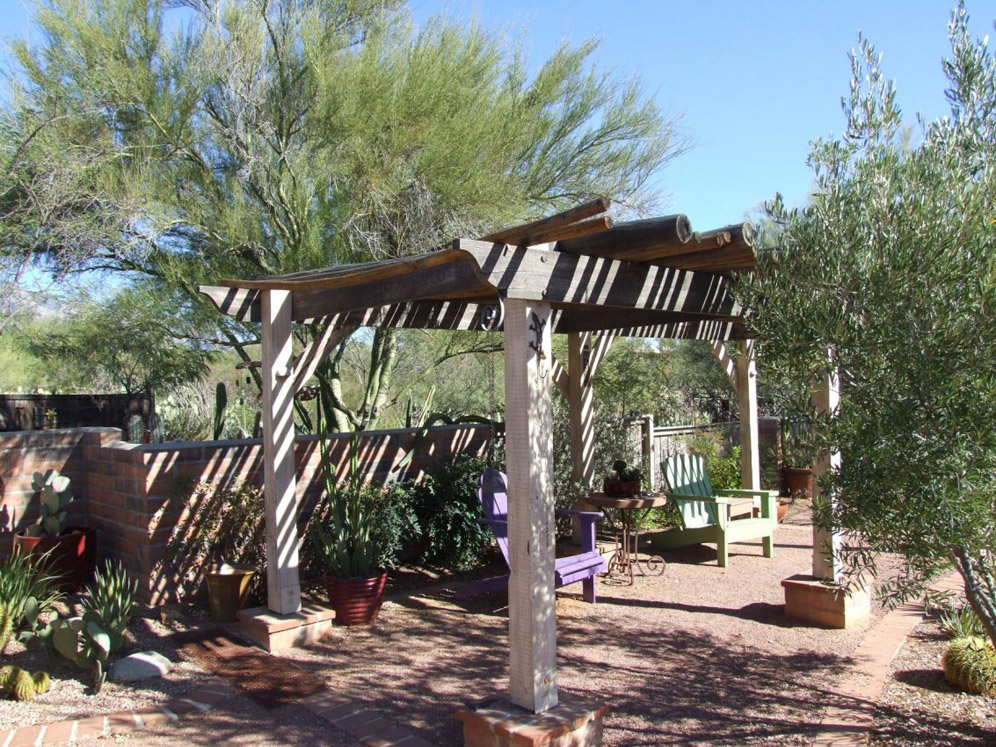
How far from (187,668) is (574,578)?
7.95 feet

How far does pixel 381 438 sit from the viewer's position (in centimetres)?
652

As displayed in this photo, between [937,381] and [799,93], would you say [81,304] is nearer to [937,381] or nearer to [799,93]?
[799,93]

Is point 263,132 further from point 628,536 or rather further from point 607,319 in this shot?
point 628,536

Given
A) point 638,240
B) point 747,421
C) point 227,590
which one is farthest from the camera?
point 747,421

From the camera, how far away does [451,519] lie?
21.1ft

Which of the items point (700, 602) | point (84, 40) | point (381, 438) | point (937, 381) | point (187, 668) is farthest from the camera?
point (84, 40)

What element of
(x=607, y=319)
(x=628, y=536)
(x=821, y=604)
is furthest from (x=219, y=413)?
(x=821, y=604)

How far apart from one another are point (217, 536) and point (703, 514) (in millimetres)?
3966

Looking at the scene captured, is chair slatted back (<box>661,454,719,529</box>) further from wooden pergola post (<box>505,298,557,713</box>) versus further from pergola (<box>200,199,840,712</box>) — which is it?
wooden pergola post (<box>505,298,557,713</box>)

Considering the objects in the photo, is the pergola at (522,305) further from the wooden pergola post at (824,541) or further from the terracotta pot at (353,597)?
the wooden pergola post at (824,541)

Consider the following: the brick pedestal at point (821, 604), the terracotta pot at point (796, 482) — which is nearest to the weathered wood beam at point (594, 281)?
the brick pedestal at point (821, 604)

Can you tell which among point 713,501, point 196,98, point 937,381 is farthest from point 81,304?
point 937,381

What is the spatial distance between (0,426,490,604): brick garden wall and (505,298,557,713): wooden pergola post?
2.93 metres

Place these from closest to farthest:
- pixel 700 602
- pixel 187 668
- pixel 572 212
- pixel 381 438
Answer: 1. pixel 572 212
2. pixel 187 668
3. pixel 700 602
4. pixel 381 438
